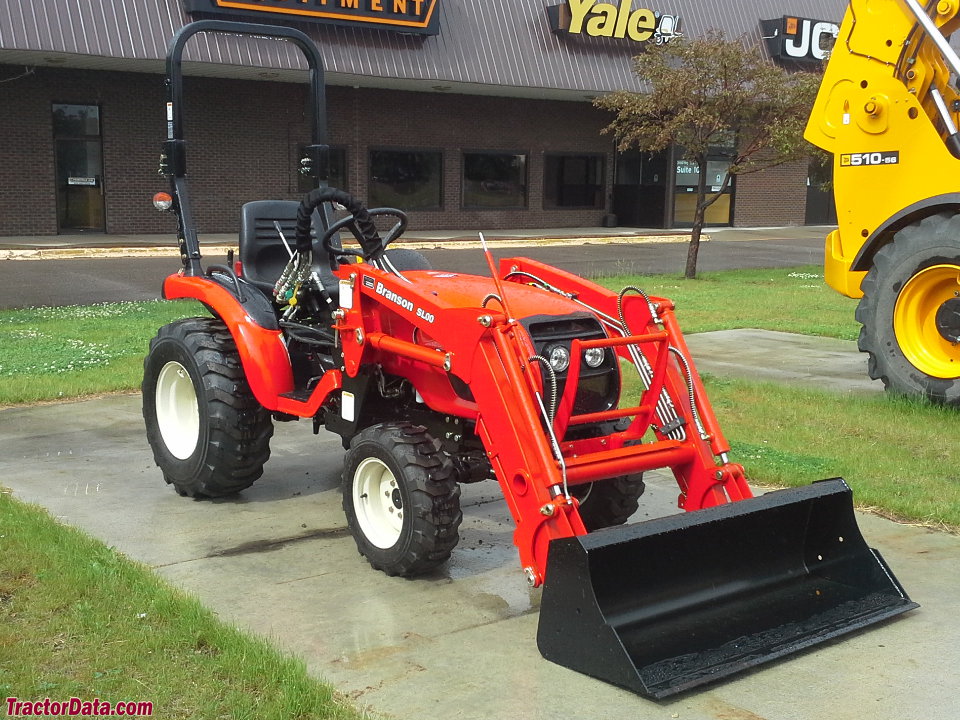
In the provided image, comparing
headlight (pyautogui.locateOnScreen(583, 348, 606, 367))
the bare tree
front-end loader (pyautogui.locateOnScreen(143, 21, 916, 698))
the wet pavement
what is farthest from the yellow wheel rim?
the wet pavement

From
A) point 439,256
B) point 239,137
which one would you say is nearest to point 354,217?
point 439,256

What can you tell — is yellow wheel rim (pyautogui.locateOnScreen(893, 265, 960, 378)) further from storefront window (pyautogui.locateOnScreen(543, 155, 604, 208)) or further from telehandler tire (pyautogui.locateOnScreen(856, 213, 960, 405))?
storefront window (pyautogui.locateOnScreen(543, 155, 604, 208))

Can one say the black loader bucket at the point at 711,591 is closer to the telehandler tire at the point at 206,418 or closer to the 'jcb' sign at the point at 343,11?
the telehandler tire at the point at 206,418

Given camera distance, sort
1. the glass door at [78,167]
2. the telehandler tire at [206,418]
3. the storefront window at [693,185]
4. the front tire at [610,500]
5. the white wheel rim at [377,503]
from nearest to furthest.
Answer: the white wheel rim at [377,503], the front tire at [610,500], the telehandler tire at [206,418], the glass door at [78,167], the storefront window at [693,185]

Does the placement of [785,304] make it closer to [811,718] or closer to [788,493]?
[788,493]

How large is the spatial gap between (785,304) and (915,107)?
687cm

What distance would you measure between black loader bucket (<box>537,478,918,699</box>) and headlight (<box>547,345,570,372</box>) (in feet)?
2.79

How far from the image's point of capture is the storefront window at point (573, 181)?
30.6 m

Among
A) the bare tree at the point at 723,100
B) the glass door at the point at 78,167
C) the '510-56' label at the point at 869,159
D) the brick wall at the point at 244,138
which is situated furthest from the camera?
the glass door at the point at 78,167

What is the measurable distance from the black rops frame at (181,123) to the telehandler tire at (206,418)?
1.65 ft

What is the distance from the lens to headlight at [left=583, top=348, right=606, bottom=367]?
15.6 feet

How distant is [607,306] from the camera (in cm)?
529

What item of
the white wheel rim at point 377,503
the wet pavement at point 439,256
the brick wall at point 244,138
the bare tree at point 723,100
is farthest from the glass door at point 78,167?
the white wheel rim at point 377,503

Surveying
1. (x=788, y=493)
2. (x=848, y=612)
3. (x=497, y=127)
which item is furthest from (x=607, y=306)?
(x=497, y=127)
